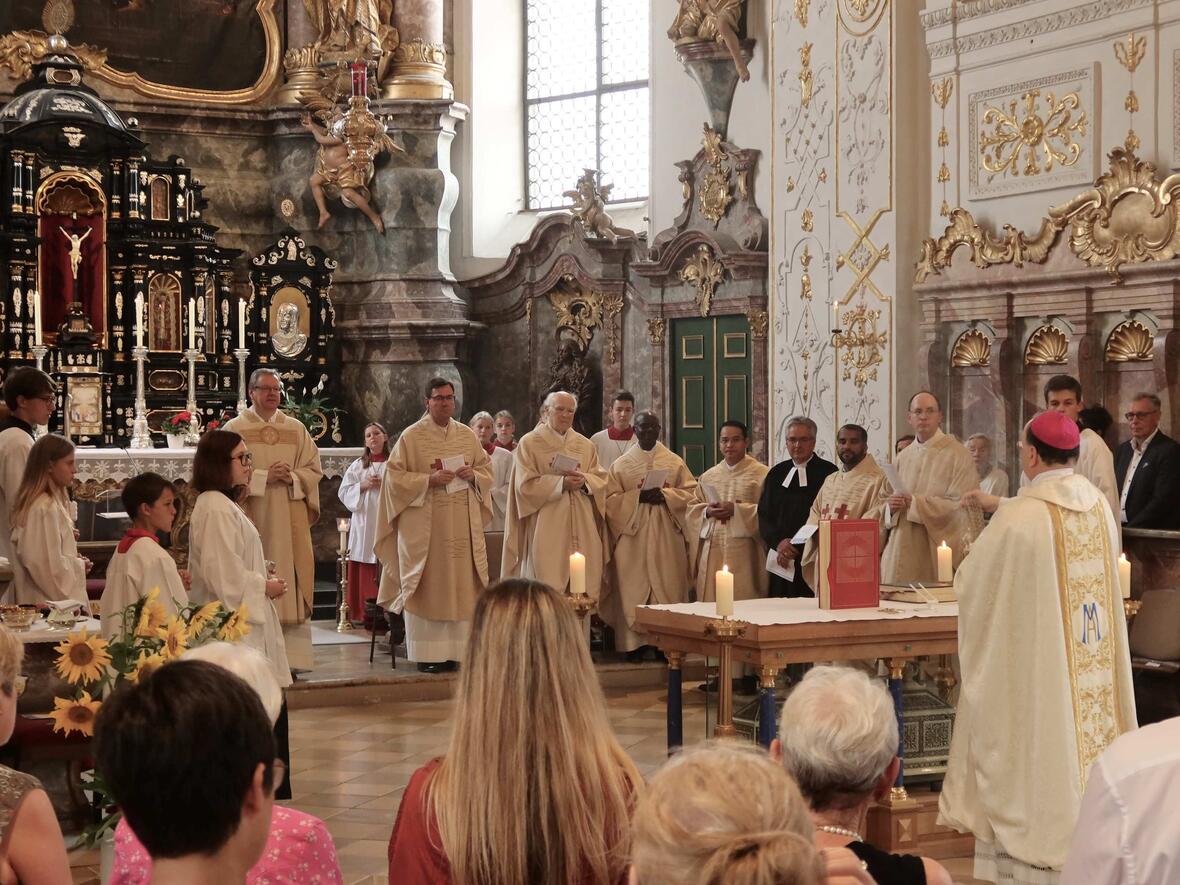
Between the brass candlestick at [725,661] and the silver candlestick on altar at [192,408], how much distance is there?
9.30 m

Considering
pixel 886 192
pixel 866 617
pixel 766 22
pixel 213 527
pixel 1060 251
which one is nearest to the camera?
pixel 866 617

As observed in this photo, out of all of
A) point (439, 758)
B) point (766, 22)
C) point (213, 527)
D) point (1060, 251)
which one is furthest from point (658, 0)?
point (439, 758)

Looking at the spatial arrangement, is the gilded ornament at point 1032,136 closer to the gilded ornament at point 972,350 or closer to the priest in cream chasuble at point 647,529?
the gilded ornament at point 972,350

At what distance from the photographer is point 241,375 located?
16.0 m

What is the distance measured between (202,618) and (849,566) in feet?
8.93

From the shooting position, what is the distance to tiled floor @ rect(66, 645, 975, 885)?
675cm

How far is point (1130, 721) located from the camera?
19.2ft

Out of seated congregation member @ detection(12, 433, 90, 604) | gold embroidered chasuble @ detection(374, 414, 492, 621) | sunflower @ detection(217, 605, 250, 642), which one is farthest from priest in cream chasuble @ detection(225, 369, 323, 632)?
sunflower @ detection(217, 605, 250, 642)

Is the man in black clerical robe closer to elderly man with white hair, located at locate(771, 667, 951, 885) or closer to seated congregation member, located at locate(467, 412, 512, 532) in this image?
seated congregation member, located at locate(467, 412, 512, 532)

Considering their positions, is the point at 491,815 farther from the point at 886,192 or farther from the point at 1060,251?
the point at 886,192

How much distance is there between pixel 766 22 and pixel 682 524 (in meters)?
5.48

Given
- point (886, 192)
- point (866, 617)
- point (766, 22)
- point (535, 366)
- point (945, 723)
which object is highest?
point (766, 22)

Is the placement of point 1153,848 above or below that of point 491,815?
above

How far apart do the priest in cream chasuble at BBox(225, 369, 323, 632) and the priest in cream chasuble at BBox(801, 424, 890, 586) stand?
2965 mm
